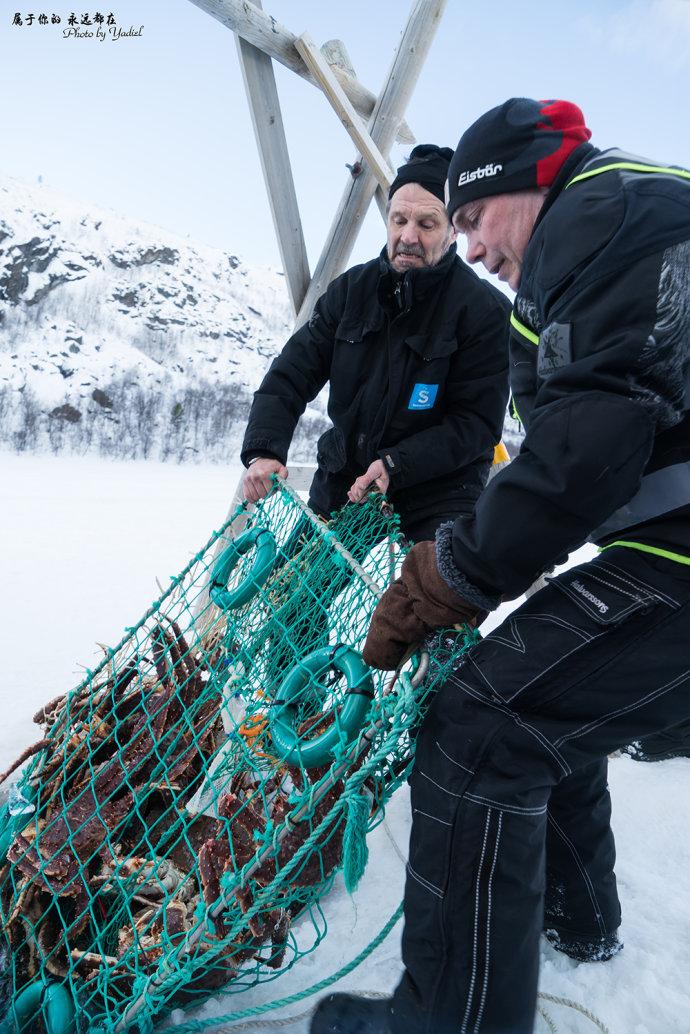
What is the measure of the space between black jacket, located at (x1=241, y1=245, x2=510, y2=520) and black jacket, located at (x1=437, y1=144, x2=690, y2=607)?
1024mm

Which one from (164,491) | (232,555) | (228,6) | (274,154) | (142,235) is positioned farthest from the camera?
(142,235)

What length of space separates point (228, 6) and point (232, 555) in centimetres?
226

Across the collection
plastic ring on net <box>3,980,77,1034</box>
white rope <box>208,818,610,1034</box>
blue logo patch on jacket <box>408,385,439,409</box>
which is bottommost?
white rope <box>208,818,610,1034</box>

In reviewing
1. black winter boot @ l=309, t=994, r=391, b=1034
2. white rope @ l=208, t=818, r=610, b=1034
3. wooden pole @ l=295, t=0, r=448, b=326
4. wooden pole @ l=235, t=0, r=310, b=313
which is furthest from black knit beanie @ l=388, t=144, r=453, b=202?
black winter boot @ l=309, t=994, r=391, b=1034

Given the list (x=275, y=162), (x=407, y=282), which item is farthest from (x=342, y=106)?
(x=407, y=282)

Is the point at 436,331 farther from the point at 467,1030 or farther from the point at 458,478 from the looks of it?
the point at 467,1030

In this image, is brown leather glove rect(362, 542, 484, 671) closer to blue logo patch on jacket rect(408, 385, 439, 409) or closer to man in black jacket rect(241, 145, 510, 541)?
man in black jacket rect(241, 145, 510, 541)

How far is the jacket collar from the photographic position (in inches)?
82.0

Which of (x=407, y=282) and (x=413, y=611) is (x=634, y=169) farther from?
(x=407, y=282)

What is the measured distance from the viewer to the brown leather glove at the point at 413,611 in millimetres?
1080

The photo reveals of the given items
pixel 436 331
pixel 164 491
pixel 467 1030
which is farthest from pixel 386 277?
pixel 164 491

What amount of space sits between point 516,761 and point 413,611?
0.30 metres

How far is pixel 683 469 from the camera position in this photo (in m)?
1.03

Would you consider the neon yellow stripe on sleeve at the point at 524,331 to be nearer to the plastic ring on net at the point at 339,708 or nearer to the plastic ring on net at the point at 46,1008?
the plastic ring on net at the point at 339,708
